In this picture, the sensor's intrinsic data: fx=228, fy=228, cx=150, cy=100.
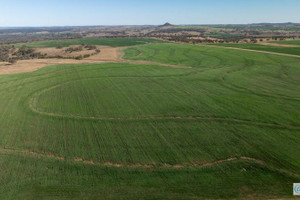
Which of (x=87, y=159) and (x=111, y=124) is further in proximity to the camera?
(x=111, y=124)

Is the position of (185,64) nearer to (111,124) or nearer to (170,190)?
(111,124)

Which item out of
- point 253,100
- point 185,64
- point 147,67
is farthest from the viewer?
point 185,64

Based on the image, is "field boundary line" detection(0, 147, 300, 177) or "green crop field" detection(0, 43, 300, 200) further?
"field boundary line" detection(0, 147, 300, 177)

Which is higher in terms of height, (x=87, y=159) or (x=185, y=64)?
(x=185, y=64)

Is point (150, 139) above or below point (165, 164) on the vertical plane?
above

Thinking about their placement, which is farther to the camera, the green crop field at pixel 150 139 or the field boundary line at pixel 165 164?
the field boundary line at pixel 165 164

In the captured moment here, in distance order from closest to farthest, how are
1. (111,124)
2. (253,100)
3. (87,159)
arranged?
1. (87,159)
2. (111,124)
3. (253,100)

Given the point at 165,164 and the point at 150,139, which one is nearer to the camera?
the point at 165,164

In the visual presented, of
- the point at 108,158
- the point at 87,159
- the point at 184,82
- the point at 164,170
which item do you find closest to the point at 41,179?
the point at 87,159
